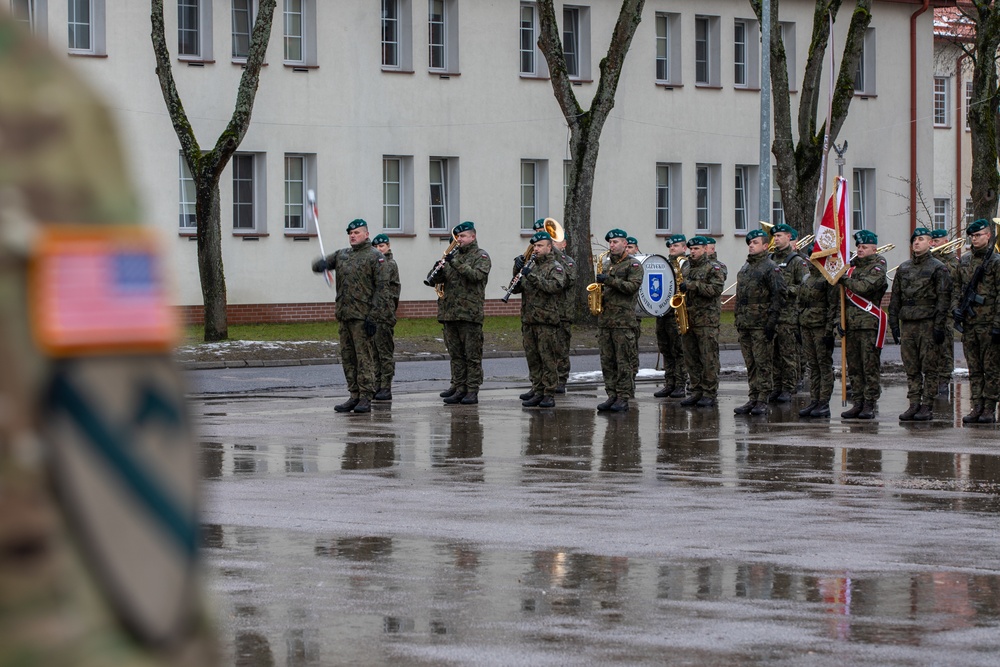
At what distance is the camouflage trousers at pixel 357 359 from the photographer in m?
19.6

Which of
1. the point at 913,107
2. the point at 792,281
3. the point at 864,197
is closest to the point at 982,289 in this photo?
the point at 792,281

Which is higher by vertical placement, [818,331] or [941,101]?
[941,101]

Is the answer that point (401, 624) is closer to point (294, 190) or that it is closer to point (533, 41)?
point (294, 190)

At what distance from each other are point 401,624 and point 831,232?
12.6 m

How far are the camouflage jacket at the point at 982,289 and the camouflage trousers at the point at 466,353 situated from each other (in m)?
5.89

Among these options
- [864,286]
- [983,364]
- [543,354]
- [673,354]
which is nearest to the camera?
[983,364]

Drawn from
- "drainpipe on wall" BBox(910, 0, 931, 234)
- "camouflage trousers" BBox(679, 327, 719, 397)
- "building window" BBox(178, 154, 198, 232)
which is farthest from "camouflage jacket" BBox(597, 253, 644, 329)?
"drainpipe on wall" BBox(910, 0, 931, 234)

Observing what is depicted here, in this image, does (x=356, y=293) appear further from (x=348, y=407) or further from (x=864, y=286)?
(x=864, y=286)

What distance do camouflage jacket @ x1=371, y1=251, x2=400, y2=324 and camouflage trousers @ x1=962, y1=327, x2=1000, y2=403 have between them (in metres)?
6.49

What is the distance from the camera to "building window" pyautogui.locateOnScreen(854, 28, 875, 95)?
158ft

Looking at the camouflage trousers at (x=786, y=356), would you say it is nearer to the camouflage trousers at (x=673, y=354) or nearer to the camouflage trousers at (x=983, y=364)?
the camouflage trousers at (x=673, y=354)

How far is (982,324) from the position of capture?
1789cm

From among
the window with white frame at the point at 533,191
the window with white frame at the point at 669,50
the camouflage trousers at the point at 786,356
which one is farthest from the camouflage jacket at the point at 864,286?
the window with white frame at the point at 669,50

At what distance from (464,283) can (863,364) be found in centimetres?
574
